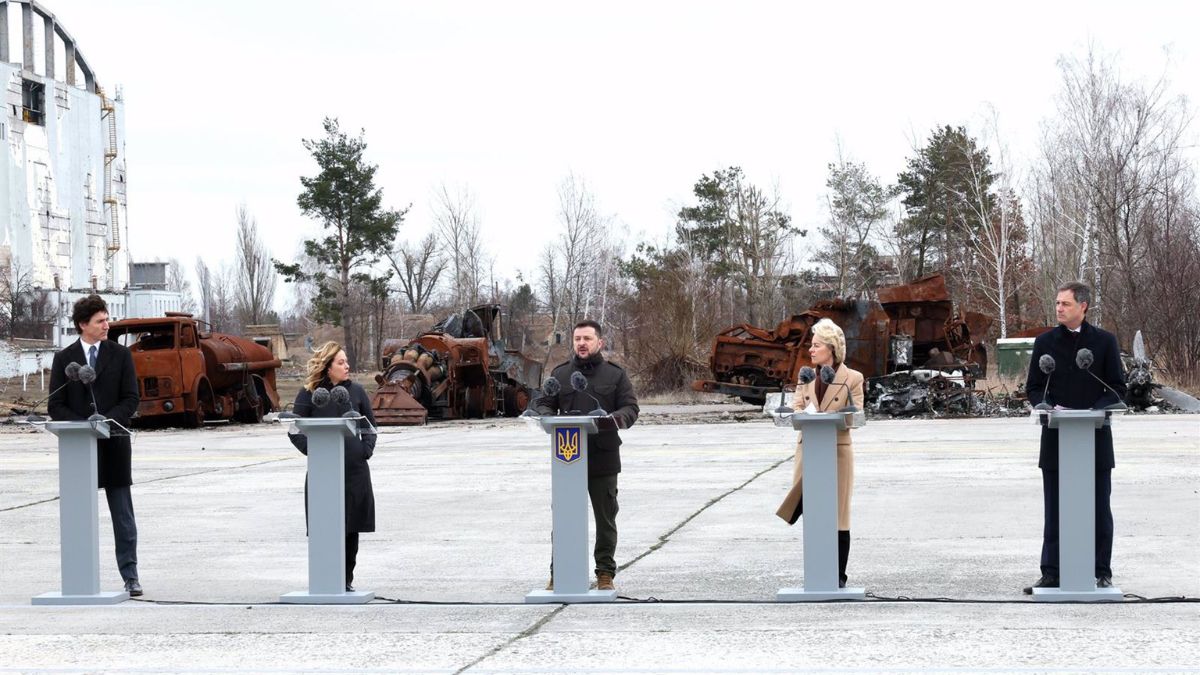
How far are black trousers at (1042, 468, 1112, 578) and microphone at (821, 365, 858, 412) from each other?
1319 mm

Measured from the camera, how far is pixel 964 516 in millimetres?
13430

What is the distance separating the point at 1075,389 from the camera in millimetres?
9203

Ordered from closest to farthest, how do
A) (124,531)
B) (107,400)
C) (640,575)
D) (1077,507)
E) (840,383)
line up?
1. (1077,507)
2. (840,383)
3. (107,400)
4. (124,531)
5. (640,575)

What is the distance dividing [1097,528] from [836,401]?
5.91 ft

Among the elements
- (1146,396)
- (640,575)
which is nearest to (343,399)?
(640,575)

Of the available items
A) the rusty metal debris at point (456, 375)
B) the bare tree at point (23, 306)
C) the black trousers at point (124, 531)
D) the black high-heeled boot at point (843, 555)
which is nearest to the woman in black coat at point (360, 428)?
the black trousers at point (124, 531)

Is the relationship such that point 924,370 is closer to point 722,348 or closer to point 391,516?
point 722,348

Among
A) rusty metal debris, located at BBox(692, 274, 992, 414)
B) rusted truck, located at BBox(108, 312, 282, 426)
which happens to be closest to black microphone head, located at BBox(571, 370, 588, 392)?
rusty metal debris, located at BBox(692, 274, 992, 414)

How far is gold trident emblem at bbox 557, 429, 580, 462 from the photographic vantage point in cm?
927

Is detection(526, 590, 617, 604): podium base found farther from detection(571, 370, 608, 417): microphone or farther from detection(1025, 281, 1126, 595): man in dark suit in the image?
detection(1025, 281, 1126, 595): man in dark suit

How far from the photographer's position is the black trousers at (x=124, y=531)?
1018cm

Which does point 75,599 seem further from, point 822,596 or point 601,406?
point 822,596

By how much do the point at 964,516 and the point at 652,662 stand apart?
6872 mm

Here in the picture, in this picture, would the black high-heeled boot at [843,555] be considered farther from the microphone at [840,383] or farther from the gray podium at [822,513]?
the microphone at [840,383]
